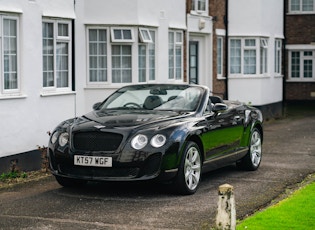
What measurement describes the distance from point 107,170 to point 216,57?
1463 cm

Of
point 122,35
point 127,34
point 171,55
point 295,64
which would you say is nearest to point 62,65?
point 122,35

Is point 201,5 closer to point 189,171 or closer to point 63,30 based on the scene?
point 63,30

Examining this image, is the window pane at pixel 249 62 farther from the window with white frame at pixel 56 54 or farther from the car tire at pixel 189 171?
the car tire at pixel 189 171

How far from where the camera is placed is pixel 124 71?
1759cm

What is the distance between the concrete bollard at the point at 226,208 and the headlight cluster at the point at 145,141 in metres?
3.25

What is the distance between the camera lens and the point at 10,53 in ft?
42.4

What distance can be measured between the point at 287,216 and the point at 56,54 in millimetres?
7364

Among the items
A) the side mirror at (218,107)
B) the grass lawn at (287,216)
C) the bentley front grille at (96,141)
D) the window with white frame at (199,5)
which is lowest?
the grass lawn at (287,216)

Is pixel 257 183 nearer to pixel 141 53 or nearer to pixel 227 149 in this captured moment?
pixel 227 149

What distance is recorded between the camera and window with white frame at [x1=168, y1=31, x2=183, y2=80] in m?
20.3

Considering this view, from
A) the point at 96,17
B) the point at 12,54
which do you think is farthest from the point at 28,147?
the point at 96,17

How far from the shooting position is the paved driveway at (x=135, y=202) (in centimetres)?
862

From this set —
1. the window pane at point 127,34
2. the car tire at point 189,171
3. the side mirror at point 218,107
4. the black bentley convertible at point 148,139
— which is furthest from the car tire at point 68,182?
the window pane at point 127,34

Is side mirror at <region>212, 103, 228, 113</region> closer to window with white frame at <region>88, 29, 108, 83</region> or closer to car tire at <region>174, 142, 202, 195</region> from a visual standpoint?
car tire at <region>174, 142, 202, 195</region>
